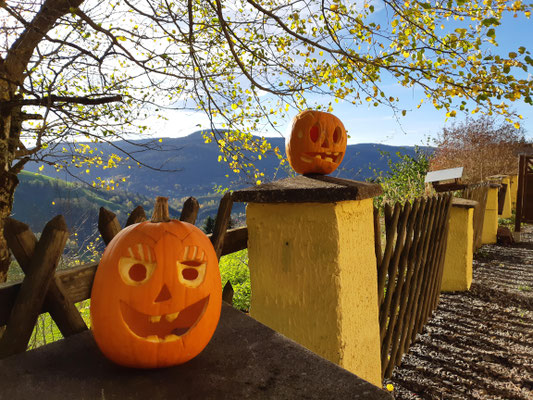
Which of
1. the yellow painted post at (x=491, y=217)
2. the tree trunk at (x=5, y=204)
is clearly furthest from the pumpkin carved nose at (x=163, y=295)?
the yellow painted post at (x=491, y=217)

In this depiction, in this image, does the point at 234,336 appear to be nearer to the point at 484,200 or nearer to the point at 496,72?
the point at 496,72

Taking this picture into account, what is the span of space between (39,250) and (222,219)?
0.91 m

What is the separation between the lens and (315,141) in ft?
7.70

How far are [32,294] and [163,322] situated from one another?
0.56 metres

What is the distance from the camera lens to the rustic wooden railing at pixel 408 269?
2.93 m

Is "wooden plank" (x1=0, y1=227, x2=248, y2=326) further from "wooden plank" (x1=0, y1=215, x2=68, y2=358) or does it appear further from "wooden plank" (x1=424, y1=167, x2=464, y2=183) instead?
"wooden plank" (x1=424, y1=167, x2=464, y2=183)

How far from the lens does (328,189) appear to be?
1879 millimetres

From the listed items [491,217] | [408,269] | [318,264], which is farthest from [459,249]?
[491,217]

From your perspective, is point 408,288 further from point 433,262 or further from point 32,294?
point 32,294

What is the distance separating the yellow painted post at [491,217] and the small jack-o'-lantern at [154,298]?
933 cm

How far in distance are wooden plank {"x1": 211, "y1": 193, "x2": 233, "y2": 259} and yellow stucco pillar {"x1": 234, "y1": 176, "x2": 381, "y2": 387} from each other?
0.48 feet

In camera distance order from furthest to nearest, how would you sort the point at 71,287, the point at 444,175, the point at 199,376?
the point at 444,175 → the point at 71,287 → the point at 199,376

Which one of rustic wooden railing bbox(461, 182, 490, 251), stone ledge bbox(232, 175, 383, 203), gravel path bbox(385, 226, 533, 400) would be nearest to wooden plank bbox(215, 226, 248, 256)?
stone ledge bbox(232, 175, 383, 203)

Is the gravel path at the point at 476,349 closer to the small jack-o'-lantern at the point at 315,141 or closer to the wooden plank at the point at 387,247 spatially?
the wooden plank at the point at 387,247
